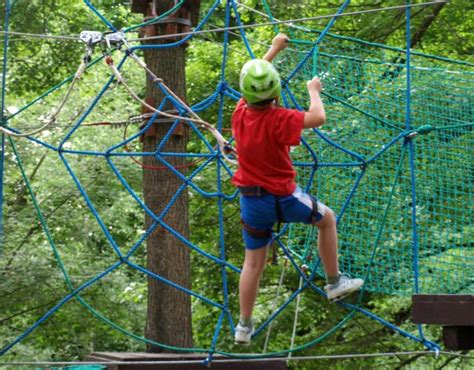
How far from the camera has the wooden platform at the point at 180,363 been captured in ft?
16.6

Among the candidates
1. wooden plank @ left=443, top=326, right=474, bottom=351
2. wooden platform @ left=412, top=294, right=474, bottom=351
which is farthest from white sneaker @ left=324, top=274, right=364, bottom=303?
wooden plank @ left=443, top=326, right=474, bottom=351

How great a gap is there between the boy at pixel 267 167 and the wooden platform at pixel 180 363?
1.64 feet

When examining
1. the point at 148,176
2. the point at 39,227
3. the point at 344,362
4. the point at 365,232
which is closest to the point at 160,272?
the point at 148,176

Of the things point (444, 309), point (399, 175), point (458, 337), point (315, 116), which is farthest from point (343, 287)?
point (399, 175)

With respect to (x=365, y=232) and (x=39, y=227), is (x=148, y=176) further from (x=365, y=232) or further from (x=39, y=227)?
(x=39, y=227)

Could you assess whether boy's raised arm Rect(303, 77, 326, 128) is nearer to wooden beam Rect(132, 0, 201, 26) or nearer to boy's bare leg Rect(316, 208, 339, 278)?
boy's bare leg Rect(316, 208, 339, 278)

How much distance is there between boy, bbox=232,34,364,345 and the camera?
4.54 m

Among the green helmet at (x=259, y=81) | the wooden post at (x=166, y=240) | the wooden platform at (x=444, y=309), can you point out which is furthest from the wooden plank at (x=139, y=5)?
the wooden platform at (x=444, y=309)

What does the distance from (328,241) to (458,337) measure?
1.03 m

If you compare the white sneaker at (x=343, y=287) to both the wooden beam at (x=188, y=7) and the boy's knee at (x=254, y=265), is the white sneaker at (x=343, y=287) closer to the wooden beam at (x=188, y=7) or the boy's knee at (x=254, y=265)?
the boy's knee at (x=254, y=265)

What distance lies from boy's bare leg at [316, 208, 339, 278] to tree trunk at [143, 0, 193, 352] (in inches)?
64.3

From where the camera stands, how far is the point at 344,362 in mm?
10602

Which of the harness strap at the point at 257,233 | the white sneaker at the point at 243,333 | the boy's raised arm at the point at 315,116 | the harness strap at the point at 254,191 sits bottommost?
the white sneaker at the point at 243,333

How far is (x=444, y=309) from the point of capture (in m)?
5.04
